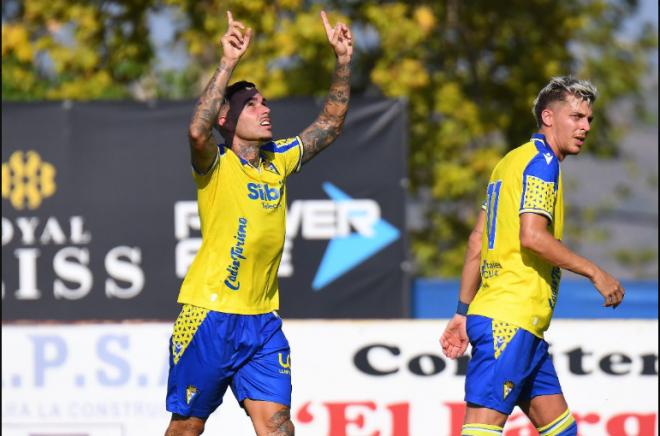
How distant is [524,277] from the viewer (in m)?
5.46

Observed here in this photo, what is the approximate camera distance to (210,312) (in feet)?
18.6

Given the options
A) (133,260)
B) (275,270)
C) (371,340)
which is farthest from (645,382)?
(133,260)

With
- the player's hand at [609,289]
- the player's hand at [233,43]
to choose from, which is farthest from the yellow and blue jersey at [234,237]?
the player's hand at [609,289]

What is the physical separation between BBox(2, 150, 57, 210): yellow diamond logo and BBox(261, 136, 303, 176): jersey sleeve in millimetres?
4756

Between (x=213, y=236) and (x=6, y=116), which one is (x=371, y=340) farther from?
(x=6, y=116)

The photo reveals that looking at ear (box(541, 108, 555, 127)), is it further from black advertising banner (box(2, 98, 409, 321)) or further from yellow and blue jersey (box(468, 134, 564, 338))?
black advertising banner (box(2, 98, 409, 321))

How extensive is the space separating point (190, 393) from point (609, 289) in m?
1.88

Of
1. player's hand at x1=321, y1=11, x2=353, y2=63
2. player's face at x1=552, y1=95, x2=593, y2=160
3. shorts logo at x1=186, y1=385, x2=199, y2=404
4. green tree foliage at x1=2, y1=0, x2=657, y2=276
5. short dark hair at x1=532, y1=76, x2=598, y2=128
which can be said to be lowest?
shorts logo at x1=186, y1=385, x2=199, y2=404

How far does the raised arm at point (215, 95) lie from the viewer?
5402 mm

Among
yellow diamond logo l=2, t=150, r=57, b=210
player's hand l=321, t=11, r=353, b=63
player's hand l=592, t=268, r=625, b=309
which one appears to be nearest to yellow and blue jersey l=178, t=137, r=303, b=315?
player's hand l=321, t=11, r=353, b=63

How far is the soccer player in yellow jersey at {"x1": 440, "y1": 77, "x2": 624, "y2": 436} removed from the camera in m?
5.34

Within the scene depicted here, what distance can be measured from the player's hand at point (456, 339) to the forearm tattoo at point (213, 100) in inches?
55.5

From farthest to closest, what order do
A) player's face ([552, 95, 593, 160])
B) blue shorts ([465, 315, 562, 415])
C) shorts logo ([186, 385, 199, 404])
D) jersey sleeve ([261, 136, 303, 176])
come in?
1. jersey sleeve ([261, 136, 303, 176])
2. shorts logo ([186, 385, 199, 404])
3. player's face ([552, 95, 593, 160])
4. blue shorts ([465, 315, 562, 415])

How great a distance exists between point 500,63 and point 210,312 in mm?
10712
